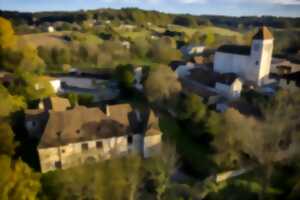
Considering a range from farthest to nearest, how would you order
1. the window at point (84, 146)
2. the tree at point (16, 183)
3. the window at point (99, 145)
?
1. the window at point (99, 145)
2. the window at point (84, 146)
3. the tree at point (16, 183)

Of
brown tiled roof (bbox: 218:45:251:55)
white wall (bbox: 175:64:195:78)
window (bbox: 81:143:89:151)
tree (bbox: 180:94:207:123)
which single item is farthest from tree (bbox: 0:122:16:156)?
brown tiled roof (bbox: 218:45:251:55)

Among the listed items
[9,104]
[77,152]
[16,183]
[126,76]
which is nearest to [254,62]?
[126,76]

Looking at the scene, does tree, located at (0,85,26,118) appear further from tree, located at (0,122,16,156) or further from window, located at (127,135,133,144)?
window, located at (127,135,133,144)

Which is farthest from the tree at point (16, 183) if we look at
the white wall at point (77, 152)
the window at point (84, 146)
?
the window at point (84, 146)

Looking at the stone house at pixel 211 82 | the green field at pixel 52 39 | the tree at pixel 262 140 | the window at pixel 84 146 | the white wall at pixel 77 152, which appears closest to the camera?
the white wall at pixel 77 152

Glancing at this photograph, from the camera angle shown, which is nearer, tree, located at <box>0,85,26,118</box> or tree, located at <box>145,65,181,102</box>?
tree, located at <box>0,85,26,118</box>

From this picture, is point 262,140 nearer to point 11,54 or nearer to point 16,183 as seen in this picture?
point 16,183

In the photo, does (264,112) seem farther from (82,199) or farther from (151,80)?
(82,199)

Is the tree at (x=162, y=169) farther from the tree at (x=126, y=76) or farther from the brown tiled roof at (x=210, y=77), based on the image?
the brown tiled roof at (x=210, y=77)
